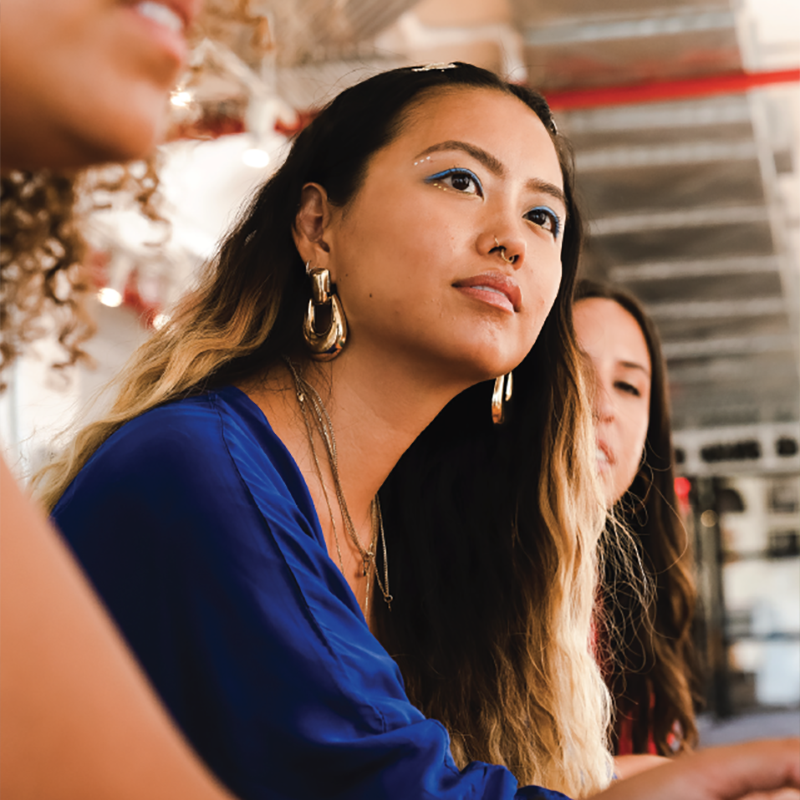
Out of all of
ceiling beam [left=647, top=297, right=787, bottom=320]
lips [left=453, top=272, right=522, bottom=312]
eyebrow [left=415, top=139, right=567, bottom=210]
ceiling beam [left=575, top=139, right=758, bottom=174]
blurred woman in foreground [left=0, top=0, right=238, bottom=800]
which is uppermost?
ceiling beam [left=575, top=139, right=758, bottom=174]

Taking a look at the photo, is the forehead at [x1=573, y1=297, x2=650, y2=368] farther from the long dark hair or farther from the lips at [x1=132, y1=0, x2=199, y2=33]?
the lips at [x1=132, y1=0, x2=199, y2=33]

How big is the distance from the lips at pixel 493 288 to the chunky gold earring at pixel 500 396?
0.27 m

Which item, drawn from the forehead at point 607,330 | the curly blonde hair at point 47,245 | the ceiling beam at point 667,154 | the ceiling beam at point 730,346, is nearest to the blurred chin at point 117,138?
the curly blonde hair at point 47,245

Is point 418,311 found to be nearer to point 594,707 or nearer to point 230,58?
point 594,707

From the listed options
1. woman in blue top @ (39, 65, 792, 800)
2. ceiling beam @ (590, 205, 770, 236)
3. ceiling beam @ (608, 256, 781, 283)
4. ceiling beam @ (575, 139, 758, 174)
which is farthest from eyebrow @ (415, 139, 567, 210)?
ceiling beam @ (608, 256, 781, 283)

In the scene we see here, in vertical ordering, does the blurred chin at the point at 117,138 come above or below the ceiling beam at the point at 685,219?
below

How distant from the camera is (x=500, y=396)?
1414 millimetres

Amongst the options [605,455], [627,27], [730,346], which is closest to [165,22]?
[605,455]

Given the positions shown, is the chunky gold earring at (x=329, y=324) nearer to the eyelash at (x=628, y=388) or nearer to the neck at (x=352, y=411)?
the neck at (x=352, y=411)

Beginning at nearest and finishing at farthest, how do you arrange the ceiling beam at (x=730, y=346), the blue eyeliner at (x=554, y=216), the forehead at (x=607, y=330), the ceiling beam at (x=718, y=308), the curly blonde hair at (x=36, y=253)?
1. the curly blonde hair at (x=36, y=253)
2. the blue eyeliner at (x=554, y=216)
3. the forehead at (x=607, y=330)
4. the ceiling beam at (x=718, y=308)
5. the ceiling beam at (x=730, y=346)

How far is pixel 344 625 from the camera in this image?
0.84 metres

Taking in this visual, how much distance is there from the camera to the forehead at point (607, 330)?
193cm

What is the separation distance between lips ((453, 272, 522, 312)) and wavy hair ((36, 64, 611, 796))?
23 cm

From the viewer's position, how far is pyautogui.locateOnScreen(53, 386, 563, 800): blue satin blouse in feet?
2.48
